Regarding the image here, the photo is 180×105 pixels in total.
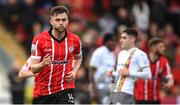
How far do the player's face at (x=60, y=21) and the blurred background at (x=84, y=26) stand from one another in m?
7.75

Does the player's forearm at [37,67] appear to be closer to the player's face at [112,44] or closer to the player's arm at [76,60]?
the player's arm at [76,60]

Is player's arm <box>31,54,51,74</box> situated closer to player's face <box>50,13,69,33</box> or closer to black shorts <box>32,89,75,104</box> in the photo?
player's face <box>50,13,69,33</box>

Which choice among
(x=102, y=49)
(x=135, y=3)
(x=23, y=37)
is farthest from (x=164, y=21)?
(x=102, y=49)

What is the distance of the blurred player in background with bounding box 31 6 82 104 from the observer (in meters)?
11.3

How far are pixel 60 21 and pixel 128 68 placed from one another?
2.16 metres

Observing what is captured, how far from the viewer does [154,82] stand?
14203mm

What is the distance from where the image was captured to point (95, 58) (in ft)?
50.7

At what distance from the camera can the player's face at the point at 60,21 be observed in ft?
36.7

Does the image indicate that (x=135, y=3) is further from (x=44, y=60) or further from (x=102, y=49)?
(x=44, y=60)

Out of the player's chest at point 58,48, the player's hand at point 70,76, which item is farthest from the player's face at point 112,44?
the player's hand at point 70,76

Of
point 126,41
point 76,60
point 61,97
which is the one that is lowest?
point 61,97

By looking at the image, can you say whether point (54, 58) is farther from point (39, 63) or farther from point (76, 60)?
point (76, 60)

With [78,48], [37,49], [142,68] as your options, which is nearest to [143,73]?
[142,68]

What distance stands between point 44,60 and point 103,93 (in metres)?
4.94
